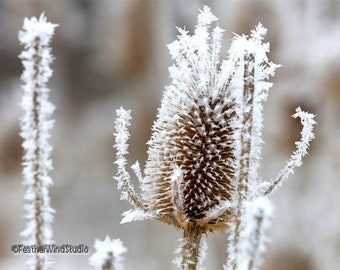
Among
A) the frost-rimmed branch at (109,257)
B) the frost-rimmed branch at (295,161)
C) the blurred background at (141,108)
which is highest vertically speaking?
the blurred background at (141,108)

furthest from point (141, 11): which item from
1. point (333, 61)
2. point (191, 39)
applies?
point (191, 39)

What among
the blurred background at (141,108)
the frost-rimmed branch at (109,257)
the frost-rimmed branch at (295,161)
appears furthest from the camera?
the blurred background at (141,108)

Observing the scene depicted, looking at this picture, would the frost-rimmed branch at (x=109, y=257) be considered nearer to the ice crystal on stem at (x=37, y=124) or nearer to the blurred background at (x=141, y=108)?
the ice crystal on stem at (x=37, y=124)

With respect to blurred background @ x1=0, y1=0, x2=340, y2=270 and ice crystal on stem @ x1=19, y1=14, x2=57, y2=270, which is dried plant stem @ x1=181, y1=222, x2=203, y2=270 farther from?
blurred background @ x1=0, y1=0, x2=340, y2=270

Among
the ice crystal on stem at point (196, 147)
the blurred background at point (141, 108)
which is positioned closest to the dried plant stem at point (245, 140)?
the ice crystal on stem at point (196, 147)

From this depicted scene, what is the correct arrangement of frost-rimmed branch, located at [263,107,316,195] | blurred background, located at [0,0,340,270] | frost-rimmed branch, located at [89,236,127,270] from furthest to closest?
blurred background, located at [0,0,340,270] → frost-rimmed branch, located at [263,107,316,195] → frost-rimmed branch, located at [89,236,127,270]

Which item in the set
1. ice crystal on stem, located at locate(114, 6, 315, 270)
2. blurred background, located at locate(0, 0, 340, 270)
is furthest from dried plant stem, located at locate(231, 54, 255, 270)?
blurred background, located at locate(0, 0, 340, 270)

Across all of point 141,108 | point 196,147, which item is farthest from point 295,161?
point 141,108

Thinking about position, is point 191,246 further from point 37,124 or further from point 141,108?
point 141,108
